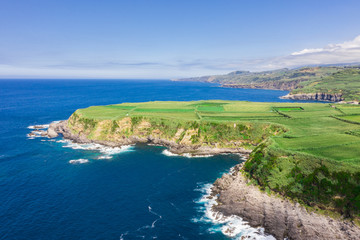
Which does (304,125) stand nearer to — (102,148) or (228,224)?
(228,224)

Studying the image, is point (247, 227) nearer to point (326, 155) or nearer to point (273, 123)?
point (326, 155)

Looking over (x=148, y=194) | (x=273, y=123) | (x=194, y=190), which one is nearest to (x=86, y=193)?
(x=148, y=194)

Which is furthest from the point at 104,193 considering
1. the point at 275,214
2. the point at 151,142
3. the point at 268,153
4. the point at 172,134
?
the point at 268,153

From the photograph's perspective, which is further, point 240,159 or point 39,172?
point 240,159

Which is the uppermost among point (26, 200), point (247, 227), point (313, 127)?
point (313, 127)

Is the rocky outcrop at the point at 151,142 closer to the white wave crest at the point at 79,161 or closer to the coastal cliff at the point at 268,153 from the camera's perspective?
the coastal cliff at the point at 268,153

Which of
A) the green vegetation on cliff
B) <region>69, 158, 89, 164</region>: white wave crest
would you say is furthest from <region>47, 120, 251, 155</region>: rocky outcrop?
<region>69, 158, 89, 164</region>: white wave crest

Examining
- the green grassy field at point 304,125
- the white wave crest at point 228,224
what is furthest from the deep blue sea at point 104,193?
the green grassy field at point 304,125
